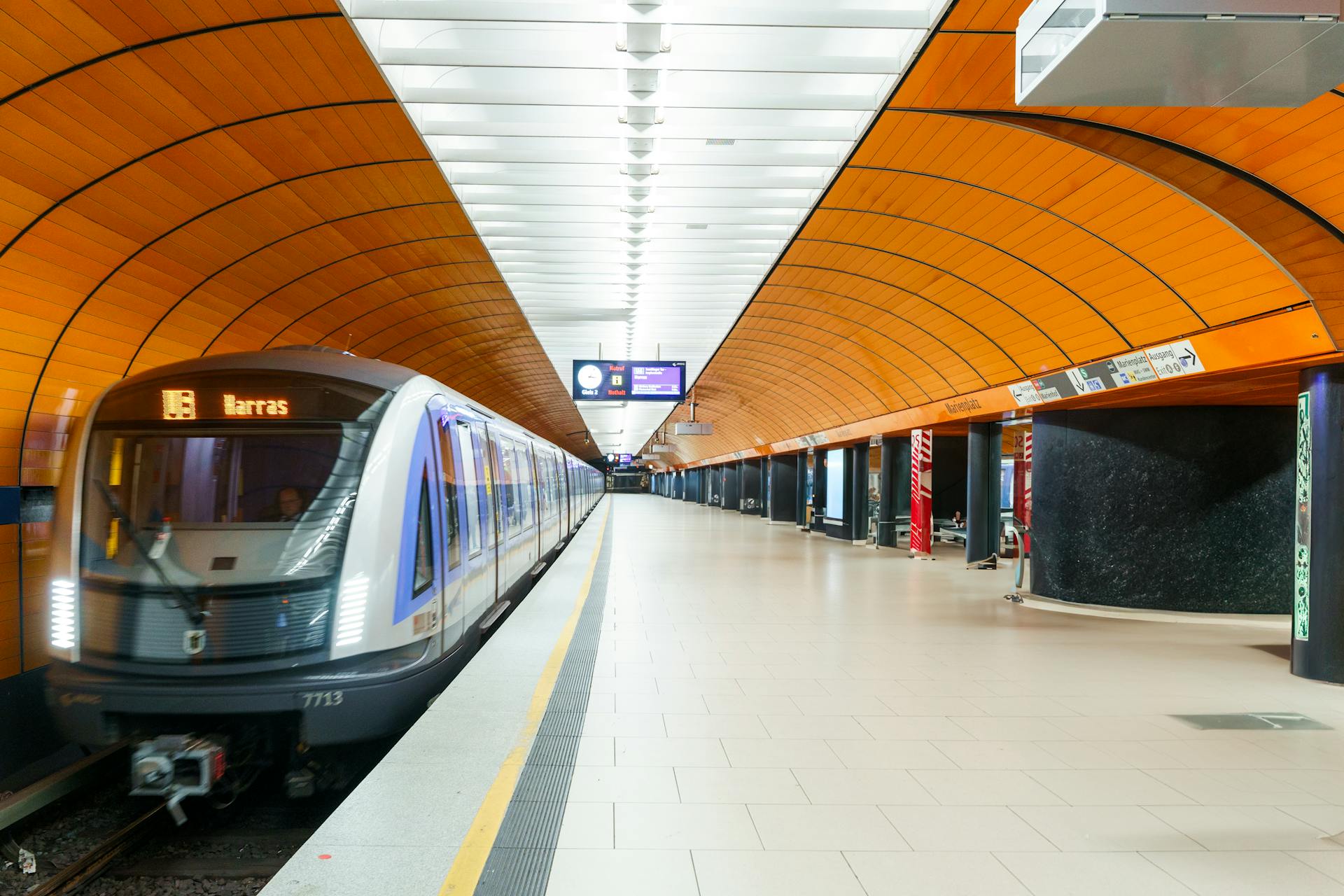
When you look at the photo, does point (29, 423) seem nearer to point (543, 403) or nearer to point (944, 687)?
point (944, 687)

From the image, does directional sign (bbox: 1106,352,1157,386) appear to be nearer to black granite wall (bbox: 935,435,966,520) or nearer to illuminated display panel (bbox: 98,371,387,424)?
illuminated display panel (bbox: 98,371,387,424)

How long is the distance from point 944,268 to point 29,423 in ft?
34.9

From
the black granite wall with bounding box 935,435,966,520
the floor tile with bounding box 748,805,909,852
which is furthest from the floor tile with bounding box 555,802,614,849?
the black granite wall with bounding box 935,435,966,520

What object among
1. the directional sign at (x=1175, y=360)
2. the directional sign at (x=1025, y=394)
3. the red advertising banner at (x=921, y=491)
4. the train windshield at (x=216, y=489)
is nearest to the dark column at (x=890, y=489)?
the red advertising banner at (x=921, y=491)

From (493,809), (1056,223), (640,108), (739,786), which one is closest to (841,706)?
(739,786)

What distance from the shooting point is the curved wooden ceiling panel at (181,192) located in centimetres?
528

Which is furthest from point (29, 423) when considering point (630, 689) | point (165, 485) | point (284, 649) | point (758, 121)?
point (758, 121)

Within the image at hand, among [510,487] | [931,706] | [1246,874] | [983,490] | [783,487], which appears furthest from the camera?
[783,487]

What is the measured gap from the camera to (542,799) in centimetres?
403

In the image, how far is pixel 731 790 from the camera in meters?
4.21

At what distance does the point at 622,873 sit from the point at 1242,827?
3068mm

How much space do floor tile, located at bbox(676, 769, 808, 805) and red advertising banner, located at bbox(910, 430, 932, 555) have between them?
14.8 meters

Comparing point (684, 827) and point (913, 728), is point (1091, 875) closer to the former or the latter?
point (684, 827)

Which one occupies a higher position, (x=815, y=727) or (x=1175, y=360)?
(x=1175, y=360)
